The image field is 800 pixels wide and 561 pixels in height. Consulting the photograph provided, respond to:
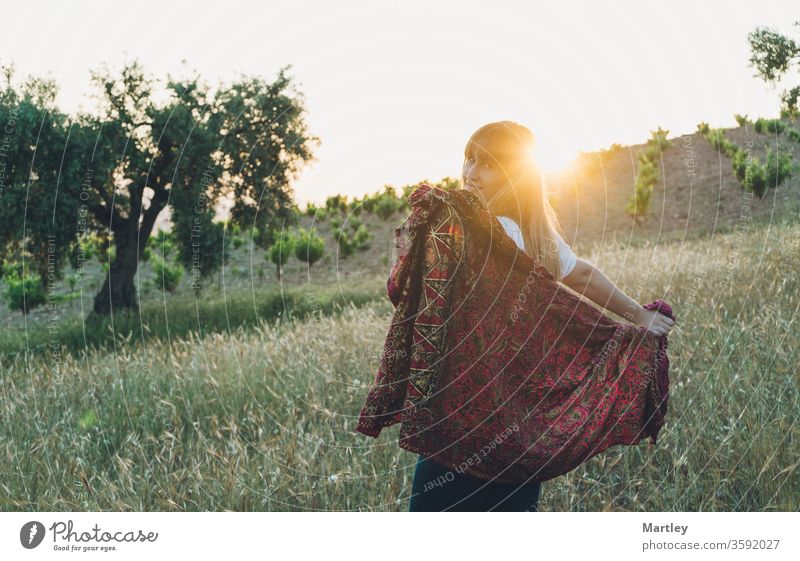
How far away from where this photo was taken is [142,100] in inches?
464

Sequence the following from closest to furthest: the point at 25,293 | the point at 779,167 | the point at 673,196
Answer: the point at 25,293 < the point at 779,167 < the point at 673,196

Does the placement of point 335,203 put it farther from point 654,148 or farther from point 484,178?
point 484,178

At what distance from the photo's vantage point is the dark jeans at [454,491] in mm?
2553

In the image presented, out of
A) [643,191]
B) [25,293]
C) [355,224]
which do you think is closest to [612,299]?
[25,293]

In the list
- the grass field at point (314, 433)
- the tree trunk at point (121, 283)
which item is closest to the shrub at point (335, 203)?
the tree trunk at point (121, 283)

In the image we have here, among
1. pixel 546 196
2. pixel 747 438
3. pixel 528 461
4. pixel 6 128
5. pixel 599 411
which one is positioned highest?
pixel 6 128

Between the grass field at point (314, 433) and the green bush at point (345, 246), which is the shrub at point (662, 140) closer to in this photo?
the green bush at point (345, 246)

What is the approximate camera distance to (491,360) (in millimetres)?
2496

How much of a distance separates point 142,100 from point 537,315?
37.0 ft

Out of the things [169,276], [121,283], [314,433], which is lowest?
[314,433]

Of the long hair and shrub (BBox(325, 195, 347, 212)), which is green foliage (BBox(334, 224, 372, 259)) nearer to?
shrub (BBox(325, 195, 347, 212))

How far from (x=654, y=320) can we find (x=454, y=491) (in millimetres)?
1141

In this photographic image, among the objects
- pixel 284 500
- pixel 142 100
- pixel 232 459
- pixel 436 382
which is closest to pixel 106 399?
pixel 232 459
